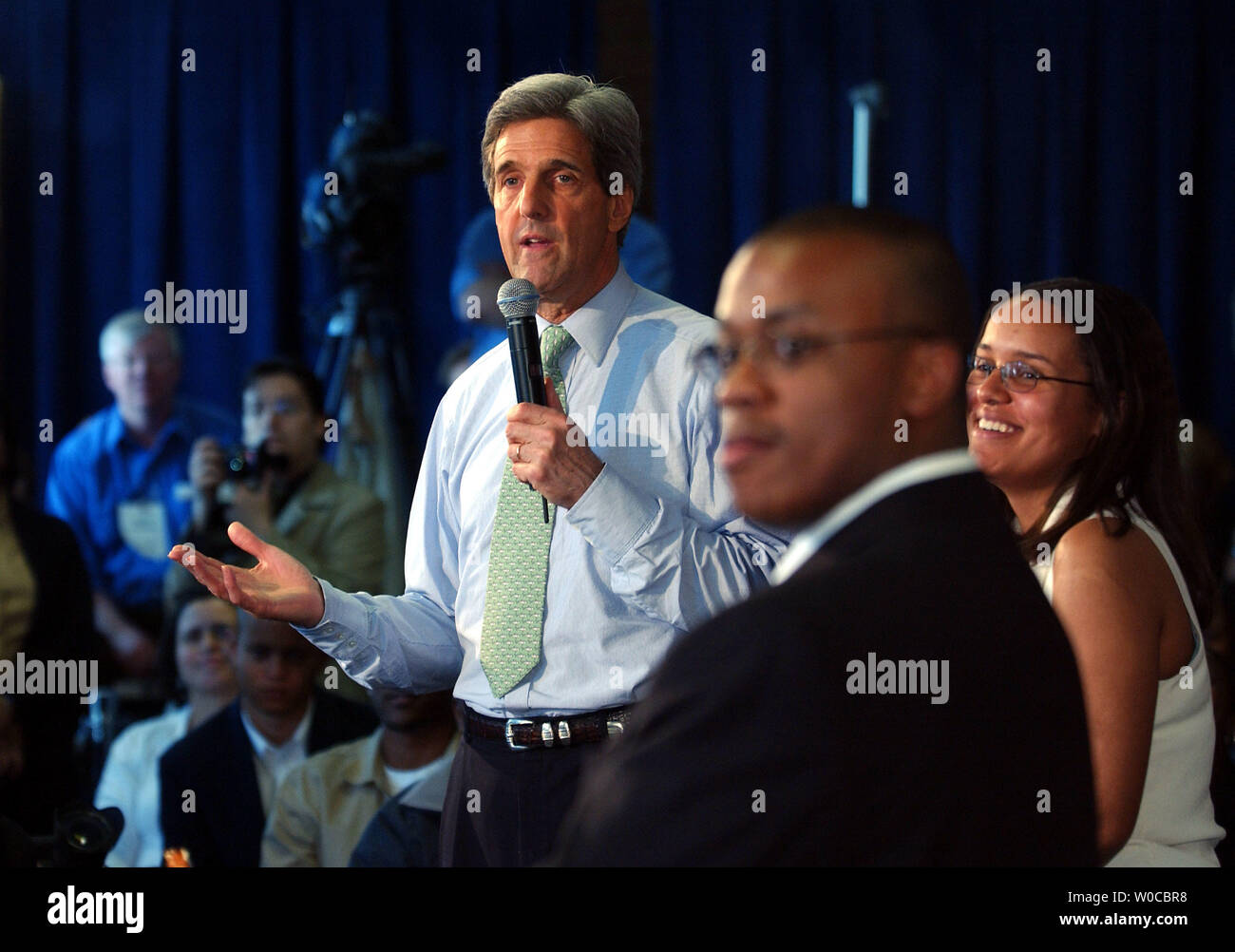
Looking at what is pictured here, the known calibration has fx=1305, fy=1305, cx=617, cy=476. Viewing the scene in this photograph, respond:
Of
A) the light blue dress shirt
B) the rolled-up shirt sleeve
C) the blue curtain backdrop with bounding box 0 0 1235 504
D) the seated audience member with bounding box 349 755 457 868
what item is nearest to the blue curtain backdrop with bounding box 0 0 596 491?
the blue curtain backdrop with bounding box 0 0 1235 504

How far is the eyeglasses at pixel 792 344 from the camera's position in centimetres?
90

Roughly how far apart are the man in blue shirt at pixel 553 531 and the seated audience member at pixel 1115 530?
0.34 meters

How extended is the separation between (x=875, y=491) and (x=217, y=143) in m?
3.18

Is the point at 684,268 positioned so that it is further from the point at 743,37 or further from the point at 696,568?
the point at 696,568

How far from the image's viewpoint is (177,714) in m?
2.83

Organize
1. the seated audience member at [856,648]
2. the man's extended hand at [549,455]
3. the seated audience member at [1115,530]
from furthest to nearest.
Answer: the man's extended hand at [549,455] < the seated audience member at [1115,530] < the seated audience member at [856,648]

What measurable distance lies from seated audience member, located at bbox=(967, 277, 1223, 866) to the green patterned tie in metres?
0.56

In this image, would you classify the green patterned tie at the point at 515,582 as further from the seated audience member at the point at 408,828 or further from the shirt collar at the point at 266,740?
the shirt collar at the point at 266,740

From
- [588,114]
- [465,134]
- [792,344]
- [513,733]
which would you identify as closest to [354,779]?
[513,733]

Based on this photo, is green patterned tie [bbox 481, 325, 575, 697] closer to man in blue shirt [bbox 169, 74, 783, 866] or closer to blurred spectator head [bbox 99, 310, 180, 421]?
man in blue shirt [bbox 169, 74, 783, 866]

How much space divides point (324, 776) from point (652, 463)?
1351 mm

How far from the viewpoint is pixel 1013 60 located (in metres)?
3.57

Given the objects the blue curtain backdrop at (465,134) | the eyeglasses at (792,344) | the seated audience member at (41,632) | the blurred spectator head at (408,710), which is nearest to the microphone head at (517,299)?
the eyeglasses at (792,344)

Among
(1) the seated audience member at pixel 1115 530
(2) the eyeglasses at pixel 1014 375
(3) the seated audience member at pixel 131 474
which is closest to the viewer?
(1) the seated audience member at pixel 1115 530
